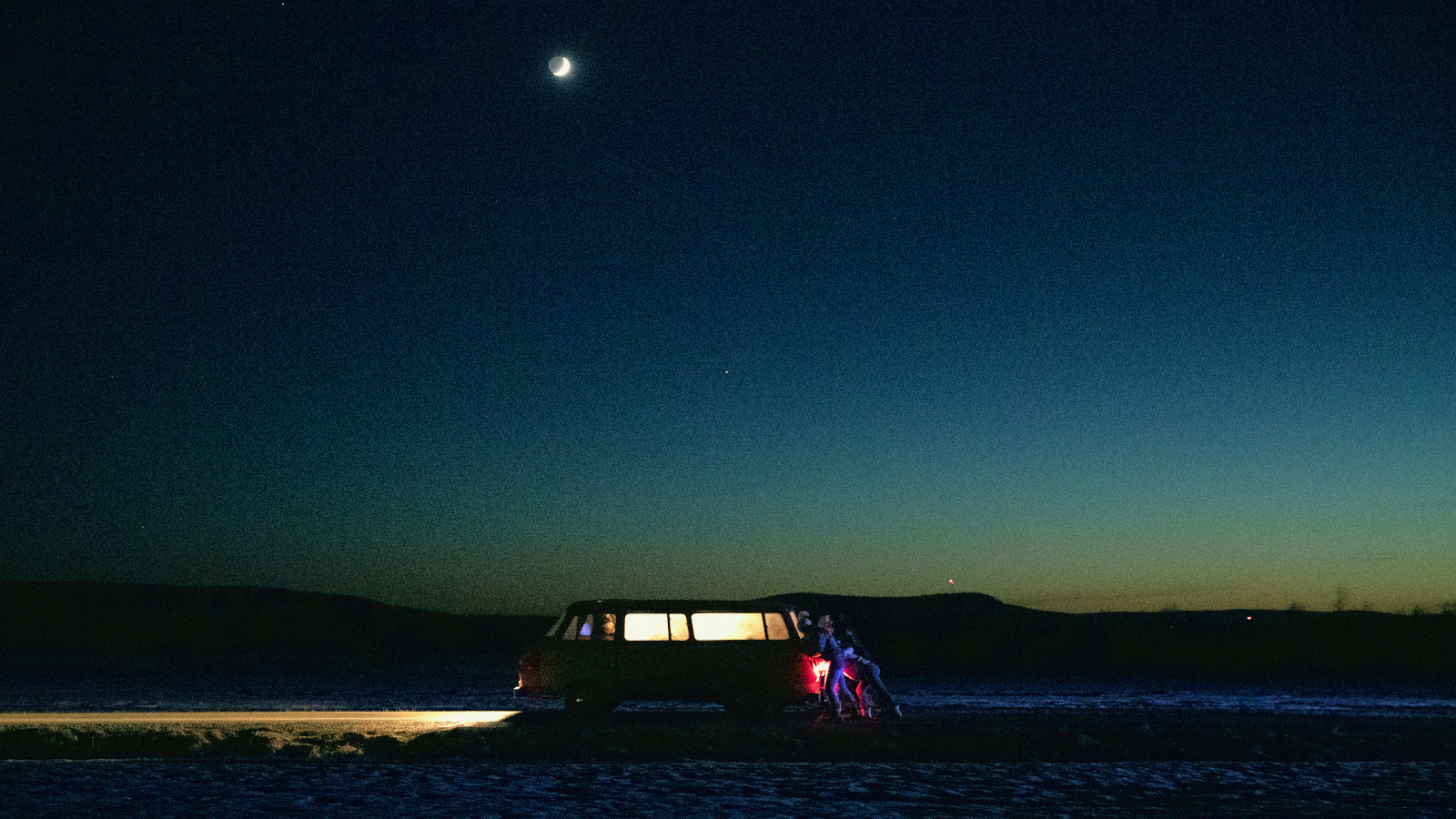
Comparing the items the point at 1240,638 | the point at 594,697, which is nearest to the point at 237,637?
the point at 1240,638

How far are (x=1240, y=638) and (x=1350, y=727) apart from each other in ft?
243

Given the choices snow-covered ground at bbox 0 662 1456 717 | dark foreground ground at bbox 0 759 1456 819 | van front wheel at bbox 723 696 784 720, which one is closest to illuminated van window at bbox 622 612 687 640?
van front wheel at bbox 723 696 784 720

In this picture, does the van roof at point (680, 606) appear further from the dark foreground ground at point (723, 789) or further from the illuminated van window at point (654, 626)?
the dark foreground ground at point (723, 789)

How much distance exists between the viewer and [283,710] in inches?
850

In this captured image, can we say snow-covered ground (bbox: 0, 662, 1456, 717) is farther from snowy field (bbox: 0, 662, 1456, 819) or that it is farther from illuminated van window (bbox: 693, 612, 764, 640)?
illuminated van window (bbox: 693, 612, 764, 640)

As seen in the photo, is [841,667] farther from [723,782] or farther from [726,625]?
[723,782]

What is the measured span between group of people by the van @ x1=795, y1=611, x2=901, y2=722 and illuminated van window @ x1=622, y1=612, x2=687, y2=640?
1.82 m

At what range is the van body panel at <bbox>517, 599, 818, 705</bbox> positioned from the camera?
1850 cm

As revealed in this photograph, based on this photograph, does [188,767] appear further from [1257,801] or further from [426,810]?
[1257,801]

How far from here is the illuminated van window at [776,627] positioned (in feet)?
61.8

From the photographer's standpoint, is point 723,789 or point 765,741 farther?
point 765,741

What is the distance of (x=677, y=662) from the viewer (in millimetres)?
18641

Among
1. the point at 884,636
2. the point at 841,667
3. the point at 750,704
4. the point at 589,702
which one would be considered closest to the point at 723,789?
the point at 841,667

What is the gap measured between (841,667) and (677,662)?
2424mm
